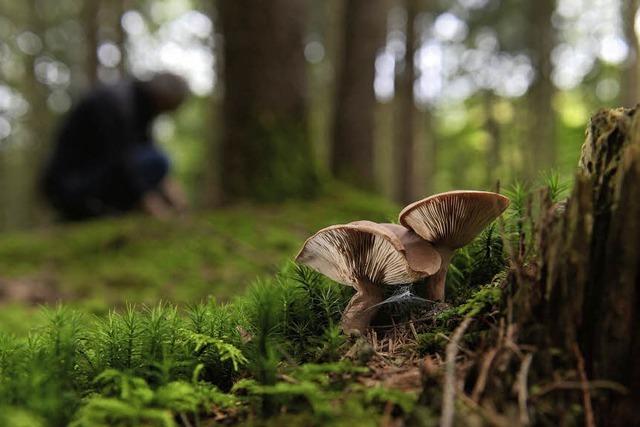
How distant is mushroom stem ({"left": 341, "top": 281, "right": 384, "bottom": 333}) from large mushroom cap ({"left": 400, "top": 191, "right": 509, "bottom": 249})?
0.21 meters

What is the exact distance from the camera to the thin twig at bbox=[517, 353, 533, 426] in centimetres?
100

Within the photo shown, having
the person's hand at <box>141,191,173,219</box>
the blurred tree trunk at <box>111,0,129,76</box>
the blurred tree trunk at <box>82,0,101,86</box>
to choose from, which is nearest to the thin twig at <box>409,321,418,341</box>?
the person's hand at <box>141,191,173,219</box>

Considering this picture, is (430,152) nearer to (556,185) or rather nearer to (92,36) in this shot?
(92,36)

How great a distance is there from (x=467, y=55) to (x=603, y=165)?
15653mm

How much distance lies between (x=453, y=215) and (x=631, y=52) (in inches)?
248

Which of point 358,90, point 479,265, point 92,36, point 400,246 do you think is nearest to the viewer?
point 400,246

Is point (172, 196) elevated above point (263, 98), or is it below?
below

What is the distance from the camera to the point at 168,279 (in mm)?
4473

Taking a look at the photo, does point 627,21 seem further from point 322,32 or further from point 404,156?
point 322,32

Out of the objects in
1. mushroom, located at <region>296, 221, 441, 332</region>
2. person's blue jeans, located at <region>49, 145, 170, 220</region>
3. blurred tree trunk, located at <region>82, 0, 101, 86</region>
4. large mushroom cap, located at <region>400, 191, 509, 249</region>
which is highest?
blurred tree trunk, located at <region>82, 0, 101, 86</region>

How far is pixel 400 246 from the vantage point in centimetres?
137

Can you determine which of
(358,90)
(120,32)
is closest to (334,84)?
(358,90)

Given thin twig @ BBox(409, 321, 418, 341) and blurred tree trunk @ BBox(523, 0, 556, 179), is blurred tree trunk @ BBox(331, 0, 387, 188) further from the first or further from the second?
thin twig @ BBox(409, 321, 418, 341)

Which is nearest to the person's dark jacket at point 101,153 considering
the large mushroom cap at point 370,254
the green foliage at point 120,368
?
the green foliage at point 120,368
